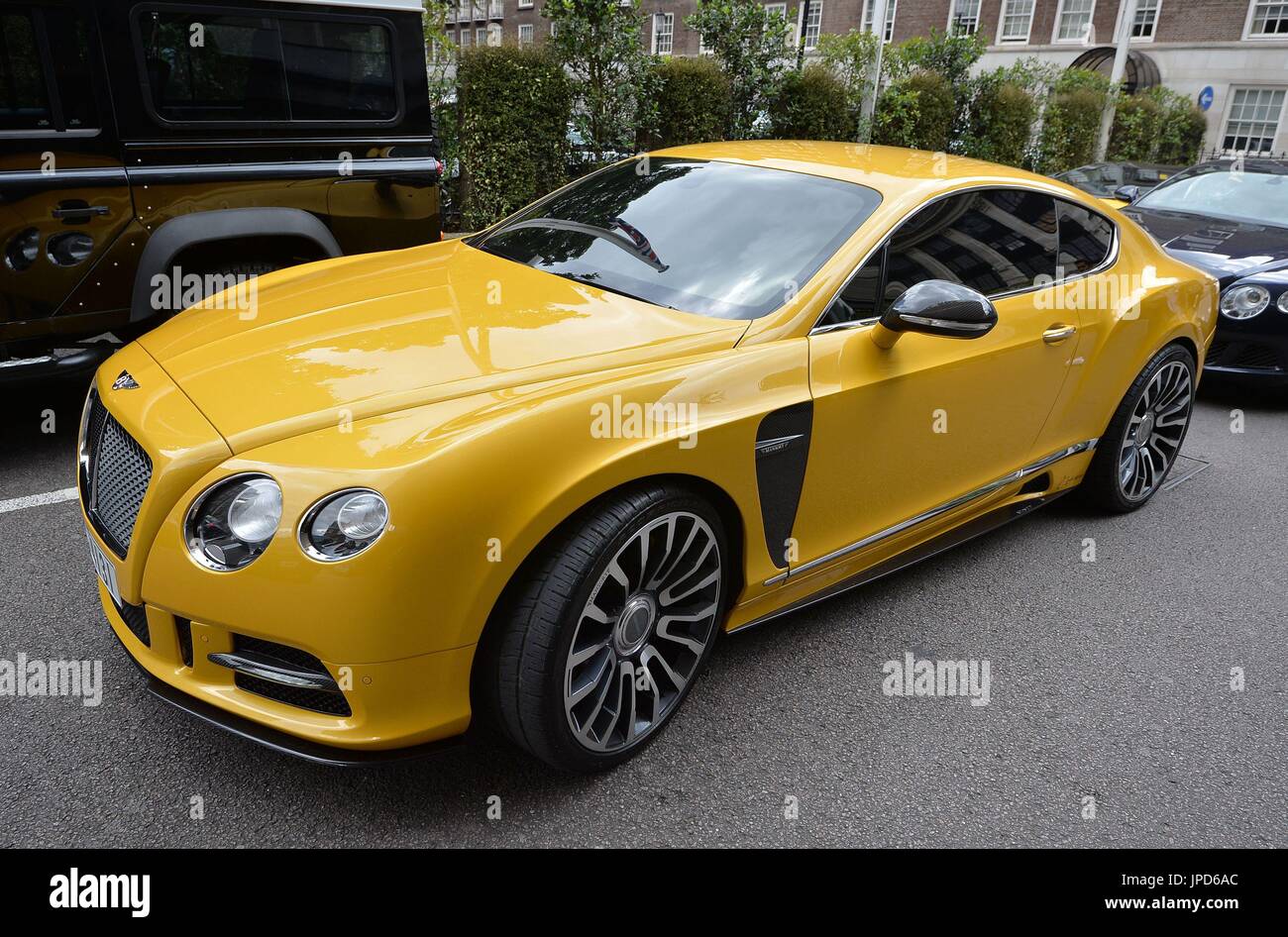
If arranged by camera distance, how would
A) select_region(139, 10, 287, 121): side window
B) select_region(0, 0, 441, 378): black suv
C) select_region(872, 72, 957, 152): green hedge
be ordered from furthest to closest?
select_region(872, 72, 957, 152): green hedge
select_region(139, 10, 287, 121): side window
select_region(0, 0, 441, 378): black suv

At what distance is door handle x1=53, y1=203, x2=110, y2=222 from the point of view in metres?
4.07

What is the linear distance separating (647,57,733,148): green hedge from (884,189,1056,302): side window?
699cm

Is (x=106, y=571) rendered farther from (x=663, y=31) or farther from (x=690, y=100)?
(x=663, y=31)

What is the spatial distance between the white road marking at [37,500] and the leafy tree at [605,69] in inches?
268

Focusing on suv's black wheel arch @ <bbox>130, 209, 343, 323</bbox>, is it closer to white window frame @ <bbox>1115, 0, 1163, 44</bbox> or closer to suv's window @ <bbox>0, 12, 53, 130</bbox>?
suv's window @ <bbox>0, 12, 53, 130</bbox>

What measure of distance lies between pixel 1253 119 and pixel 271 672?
114 ft

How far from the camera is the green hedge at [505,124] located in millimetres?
8719

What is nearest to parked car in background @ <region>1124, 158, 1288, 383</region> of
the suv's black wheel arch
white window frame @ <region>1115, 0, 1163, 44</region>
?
the suv's black wheel arch

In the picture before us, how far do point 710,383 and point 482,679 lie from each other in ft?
3.06

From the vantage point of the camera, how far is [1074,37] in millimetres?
30000

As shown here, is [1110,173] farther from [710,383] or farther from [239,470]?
[239,470]

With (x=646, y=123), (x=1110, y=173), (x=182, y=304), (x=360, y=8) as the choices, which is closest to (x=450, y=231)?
(x=646, y=123)

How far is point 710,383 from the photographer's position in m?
2.46

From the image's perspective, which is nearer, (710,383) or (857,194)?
(710,383)
